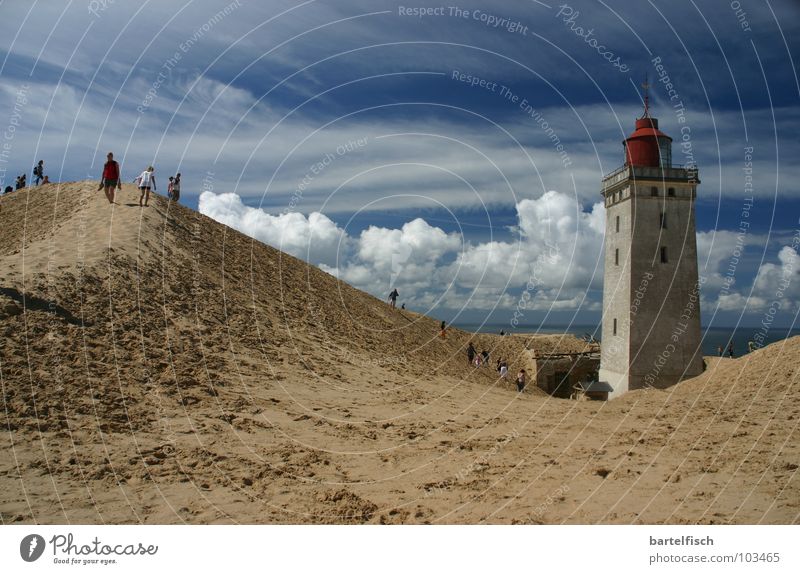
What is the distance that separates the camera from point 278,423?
13.9 meters

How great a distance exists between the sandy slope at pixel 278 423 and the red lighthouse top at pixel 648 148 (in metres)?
16.5

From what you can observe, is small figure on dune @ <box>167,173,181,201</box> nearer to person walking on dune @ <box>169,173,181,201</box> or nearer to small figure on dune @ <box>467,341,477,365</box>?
person walking on dune @ <box>169,173,181,201</box>

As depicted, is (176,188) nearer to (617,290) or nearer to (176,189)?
(176,189)

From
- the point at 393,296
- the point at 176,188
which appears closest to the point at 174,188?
the point at 176,188

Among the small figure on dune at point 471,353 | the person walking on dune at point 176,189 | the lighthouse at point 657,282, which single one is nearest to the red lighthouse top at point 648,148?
the lighthouse at point 657,282

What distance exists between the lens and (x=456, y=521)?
8.64 meters

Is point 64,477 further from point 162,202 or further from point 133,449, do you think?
point 162,202

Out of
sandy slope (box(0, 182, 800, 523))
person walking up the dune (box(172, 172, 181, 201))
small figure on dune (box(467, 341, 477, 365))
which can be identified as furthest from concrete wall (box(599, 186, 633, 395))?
person walking up the dune (box(172, 172, 181, 201))

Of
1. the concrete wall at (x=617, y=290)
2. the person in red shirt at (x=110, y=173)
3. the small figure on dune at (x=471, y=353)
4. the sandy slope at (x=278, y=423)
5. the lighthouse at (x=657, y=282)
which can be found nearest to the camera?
the sandy slope at (x=278, y=423)

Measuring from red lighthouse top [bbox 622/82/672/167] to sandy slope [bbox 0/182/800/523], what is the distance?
16.5 meters

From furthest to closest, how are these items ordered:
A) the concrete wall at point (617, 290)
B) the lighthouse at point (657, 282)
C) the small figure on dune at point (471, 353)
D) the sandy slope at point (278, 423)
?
the small figure on dune at point (471, 353)
the concrete wall at point (617, 290)
the lighthouse at point (657, 282)
the sandy slope at point (278, 423)

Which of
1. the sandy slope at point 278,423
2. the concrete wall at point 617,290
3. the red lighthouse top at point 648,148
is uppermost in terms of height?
the red lighthouse top at point 648,148

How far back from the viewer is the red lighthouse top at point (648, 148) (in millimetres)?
33875

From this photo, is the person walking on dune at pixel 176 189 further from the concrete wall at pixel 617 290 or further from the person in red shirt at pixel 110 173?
the concrete wall at pixel 617 290
